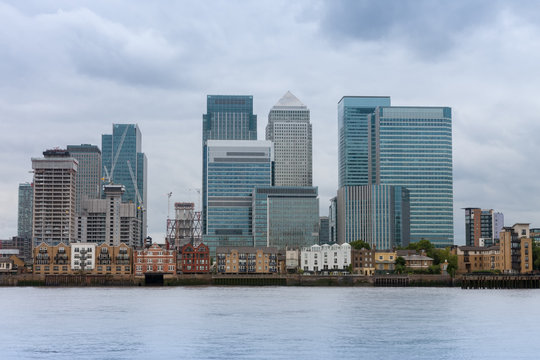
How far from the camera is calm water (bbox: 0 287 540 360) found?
67.9 m

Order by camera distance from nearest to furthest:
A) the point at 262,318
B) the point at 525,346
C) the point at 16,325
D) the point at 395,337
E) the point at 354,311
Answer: the point at 525,346
the point at 395,337
the point at 16,325
the point at 262,318
the point at 354,311

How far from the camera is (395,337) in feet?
251

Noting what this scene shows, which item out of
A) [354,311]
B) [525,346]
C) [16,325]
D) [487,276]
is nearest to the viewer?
[525,346]

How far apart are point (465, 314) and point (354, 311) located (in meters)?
13.6

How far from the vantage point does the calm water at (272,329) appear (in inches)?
2675

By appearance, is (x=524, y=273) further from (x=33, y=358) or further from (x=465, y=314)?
(x=33, y=358)

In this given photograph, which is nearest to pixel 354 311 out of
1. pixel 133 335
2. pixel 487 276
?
pixel 133 335

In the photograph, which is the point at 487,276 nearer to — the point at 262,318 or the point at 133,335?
the point at 262,318

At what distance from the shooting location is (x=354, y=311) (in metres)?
105

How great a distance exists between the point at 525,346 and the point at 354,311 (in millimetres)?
34785

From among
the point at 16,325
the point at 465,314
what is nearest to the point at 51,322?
the point at 16,325

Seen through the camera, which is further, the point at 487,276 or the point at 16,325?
the point at 487,276

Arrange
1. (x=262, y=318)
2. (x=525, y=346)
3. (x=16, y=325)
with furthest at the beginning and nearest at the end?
(x=262, y=318), (x=16, y=325), (x=525, y=346)

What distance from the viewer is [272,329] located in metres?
83.1
